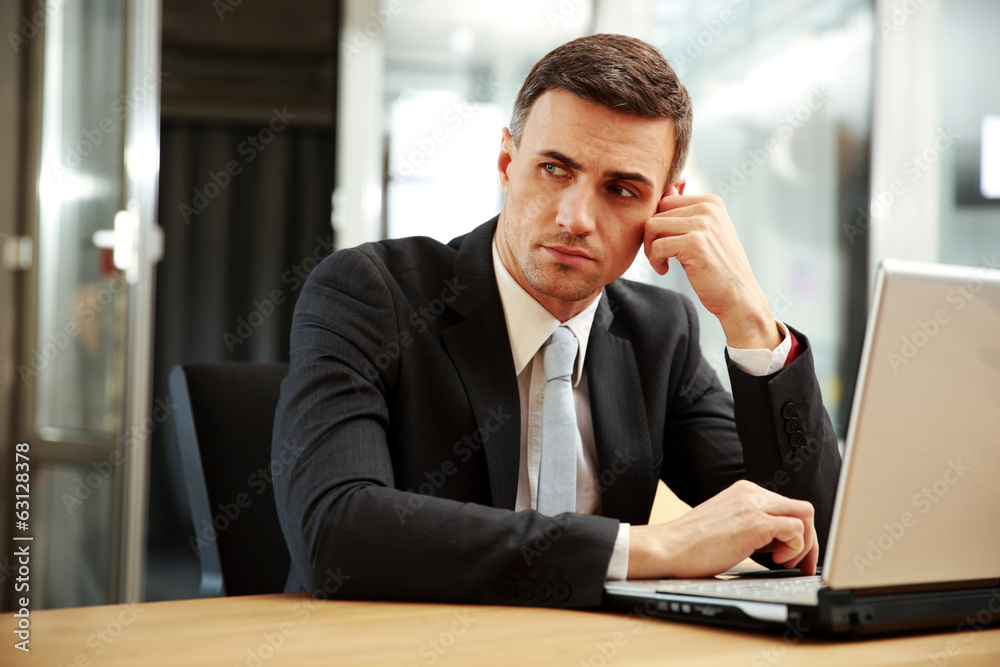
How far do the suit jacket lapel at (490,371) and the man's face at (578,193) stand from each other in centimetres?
8

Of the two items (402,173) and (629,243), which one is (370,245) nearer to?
(629,243)

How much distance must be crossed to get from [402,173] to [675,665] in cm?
265

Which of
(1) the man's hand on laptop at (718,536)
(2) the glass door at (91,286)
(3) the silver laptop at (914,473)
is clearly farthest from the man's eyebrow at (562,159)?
(2) the glass door at (91,286)

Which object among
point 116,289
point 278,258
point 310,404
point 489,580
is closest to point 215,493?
point 310,404

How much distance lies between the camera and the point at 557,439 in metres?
1.32

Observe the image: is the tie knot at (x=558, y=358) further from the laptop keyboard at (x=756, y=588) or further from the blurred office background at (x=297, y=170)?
the blurred office background at (x=297, y=170)

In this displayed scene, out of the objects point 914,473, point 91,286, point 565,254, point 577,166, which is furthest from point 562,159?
point 91,286

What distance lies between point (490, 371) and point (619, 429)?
0.25 metres

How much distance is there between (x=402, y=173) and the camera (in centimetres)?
314

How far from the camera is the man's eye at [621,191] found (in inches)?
52.5

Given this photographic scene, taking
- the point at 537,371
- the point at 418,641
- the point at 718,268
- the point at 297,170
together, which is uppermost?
the point at 297,170

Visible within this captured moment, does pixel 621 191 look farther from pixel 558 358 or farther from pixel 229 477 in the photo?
pixel 229 477

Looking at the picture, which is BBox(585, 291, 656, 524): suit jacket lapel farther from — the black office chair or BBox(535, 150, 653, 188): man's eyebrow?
the black office chair

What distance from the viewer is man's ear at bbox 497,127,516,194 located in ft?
4.71
